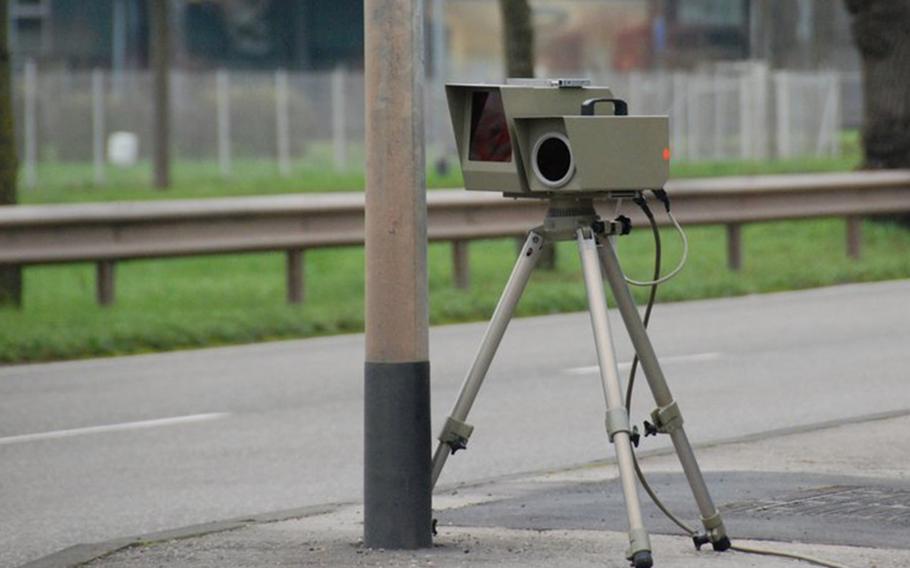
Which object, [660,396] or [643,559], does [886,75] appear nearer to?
[660,396]

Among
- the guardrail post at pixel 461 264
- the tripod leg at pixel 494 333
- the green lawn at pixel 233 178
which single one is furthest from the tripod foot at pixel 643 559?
the green lawn at pixel 233 178

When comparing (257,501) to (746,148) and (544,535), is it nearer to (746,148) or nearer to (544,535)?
(544,535)

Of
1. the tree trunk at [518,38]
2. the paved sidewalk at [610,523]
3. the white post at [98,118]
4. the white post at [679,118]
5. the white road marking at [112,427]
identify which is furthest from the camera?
the white post at [679,118]

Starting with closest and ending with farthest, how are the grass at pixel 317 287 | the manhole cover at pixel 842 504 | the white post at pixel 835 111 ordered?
the manhole cover at pixel 842 504 < the grass at pixel 317 287 < the white post at pixel 835 111

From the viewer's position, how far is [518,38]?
19.5 metres

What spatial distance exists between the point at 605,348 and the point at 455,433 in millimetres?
676

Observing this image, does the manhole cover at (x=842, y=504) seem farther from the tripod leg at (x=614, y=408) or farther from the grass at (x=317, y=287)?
the grass at (x=317, y=287)

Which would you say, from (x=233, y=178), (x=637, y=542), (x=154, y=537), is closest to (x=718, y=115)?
(x=233, y=178)

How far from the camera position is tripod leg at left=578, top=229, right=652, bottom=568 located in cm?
580

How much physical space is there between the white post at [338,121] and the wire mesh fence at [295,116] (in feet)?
0.09

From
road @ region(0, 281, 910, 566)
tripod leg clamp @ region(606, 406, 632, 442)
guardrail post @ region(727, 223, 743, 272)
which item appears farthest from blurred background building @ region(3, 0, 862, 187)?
tripod leg clamp @ region(606, 406, 632, 442)

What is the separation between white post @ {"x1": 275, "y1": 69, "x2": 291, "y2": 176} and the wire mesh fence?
35 millimetres

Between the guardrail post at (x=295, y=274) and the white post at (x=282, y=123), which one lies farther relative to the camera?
the white post at (x=282, y=123)

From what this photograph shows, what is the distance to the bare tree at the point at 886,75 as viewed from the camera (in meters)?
22.3
